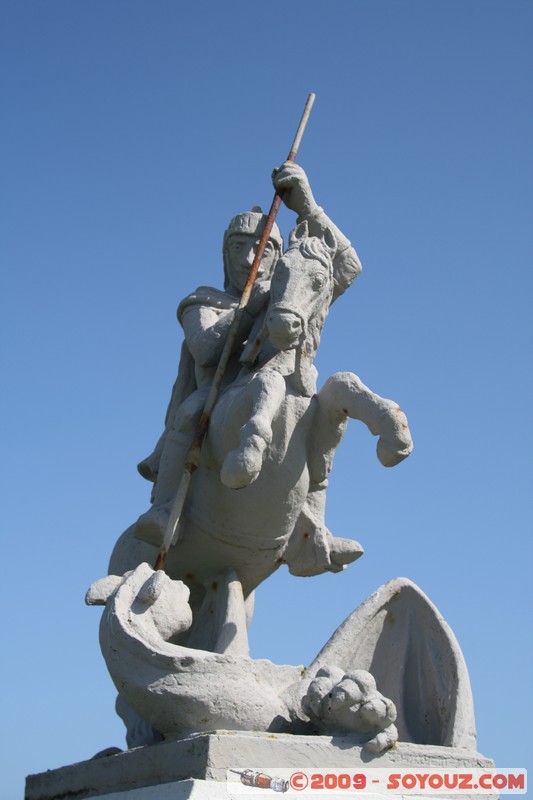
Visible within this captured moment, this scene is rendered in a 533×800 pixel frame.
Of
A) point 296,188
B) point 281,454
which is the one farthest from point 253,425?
point 296,188

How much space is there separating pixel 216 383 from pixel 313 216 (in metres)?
1.05

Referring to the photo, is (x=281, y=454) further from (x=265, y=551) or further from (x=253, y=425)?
(x=265, y=551)

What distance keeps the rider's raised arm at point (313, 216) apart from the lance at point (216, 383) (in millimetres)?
90

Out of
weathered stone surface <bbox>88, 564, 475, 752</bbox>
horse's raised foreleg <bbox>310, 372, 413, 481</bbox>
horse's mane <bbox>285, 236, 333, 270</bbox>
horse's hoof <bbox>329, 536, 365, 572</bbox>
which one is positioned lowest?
weathered stone surface <bbox>88, 564, 475, 752</bbox>

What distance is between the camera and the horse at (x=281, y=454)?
219 inches

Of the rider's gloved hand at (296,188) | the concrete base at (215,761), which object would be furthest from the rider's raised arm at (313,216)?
the concrete base at (215,761)

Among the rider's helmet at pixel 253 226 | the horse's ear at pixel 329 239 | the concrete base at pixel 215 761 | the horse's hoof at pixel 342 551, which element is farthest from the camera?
the rider's helmet at pixel 253 226

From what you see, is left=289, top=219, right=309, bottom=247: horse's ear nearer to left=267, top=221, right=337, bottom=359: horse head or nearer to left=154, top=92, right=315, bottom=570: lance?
left=267, top=221, right=337, bottom=359: horse head

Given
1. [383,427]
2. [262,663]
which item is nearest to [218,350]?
[383,427]

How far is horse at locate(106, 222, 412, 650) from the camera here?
555 cm

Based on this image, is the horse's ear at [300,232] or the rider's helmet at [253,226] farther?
the rider's helmet at [253,226]

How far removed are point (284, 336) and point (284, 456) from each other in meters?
0.59

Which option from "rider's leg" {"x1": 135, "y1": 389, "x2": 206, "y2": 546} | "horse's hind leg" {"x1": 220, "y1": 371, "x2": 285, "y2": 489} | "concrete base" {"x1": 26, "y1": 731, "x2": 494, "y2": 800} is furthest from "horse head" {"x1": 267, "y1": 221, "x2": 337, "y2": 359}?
"concrete base" {"x1": 26, "y1": 731, "x2": 494, "y2": 800}

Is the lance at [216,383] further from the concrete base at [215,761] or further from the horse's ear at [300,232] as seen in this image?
the concrete base at [215,761]
